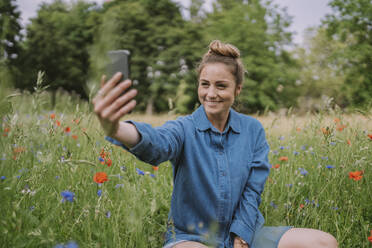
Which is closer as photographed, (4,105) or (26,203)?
(4,105)

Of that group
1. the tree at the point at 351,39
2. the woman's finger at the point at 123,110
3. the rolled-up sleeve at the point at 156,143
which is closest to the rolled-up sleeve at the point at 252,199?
the rolled-up sleeve at the point at 156,143

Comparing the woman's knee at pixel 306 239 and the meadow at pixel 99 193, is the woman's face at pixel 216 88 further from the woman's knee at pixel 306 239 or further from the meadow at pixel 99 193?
the woman's knee at pixel 306 239

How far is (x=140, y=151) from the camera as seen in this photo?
1.27m

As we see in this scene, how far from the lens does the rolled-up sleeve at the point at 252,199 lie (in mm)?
1715

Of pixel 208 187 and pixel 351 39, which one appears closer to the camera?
pixel 208 187

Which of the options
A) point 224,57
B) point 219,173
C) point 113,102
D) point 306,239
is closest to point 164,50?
point 224,57

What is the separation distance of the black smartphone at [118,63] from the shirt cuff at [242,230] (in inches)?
46.1

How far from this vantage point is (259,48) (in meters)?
20.6

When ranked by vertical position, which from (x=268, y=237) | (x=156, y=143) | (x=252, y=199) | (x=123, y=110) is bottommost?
(x=268, y=237)

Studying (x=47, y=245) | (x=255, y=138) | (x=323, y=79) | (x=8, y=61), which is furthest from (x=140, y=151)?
(x=323, y=79)

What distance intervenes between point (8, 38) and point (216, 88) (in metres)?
1.08

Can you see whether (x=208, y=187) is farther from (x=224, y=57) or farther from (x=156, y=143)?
(x=224, y=57)

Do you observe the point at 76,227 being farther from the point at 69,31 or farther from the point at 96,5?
the point at 96,5

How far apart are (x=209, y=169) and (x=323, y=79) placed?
30.9m
